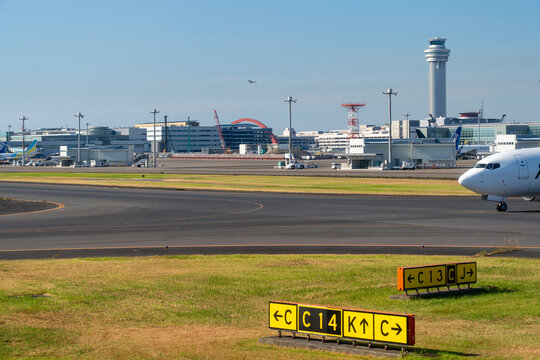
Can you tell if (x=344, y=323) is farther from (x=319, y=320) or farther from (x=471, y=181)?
(x=471, y=181)

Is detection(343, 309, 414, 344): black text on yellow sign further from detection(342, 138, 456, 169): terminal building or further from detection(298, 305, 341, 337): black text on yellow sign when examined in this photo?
detection(342, 138, 456, 169): terminal building

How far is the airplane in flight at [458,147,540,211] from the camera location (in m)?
53.3

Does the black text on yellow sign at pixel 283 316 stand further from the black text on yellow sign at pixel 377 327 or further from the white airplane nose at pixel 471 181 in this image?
the white airplane nose at pixel 471 181

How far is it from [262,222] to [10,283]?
2610 cm

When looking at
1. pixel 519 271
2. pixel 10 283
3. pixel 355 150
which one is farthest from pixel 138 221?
pixel 355 150

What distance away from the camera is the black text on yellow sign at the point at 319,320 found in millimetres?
16766

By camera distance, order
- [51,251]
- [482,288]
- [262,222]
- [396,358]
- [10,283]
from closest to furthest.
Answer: [396,358]
[482,288]
[10,283]
[51,251]
[262,222]

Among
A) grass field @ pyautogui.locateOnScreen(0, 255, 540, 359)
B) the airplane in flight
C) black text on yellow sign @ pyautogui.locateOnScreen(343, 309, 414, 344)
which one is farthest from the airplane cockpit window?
black text on yellow sign @ pyautogui.locateOnScreen(343, 309, 414, 344)

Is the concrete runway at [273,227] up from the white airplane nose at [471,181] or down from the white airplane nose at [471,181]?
down

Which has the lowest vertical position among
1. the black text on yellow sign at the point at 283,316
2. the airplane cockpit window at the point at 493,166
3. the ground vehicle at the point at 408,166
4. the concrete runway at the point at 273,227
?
the concrete runway at the point at 273,227

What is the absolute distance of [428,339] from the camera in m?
17.5

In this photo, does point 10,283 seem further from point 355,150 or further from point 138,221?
point 355,150

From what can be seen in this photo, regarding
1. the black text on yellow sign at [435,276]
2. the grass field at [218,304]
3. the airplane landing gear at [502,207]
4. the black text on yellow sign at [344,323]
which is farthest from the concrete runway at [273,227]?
the black text on yellow sign at [344,323]

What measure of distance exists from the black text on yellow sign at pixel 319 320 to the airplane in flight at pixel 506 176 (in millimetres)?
39278
